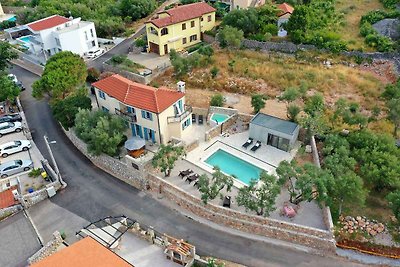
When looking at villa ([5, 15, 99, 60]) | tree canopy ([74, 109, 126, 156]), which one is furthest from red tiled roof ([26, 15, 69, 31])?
tree canopy ([74, 109, 126, 156])

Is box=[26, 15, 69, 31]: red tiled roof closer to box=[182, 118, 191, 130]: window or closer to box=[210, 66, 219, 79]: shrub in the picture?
box=[210, 66, 219, 79]: shrub

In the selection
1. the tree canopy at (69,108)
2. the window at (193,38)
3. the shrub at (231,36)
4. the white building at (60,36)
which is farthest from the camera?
the window at (193,38)

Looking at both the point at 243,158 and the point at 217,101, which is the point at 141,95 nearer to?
the point at 217,101

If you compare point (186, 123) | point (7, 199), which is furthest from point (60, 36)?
point (7, 199)

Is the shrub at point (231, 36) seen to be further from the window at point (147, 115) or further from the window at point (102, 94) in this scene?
the window at point (147, 115)

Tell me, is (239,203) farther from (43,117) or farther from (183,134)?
(43,117)

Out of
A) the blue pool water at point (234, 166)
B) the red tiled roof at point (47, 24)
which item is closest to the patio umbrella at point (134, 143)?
the blue pool water at point (234, 166)
